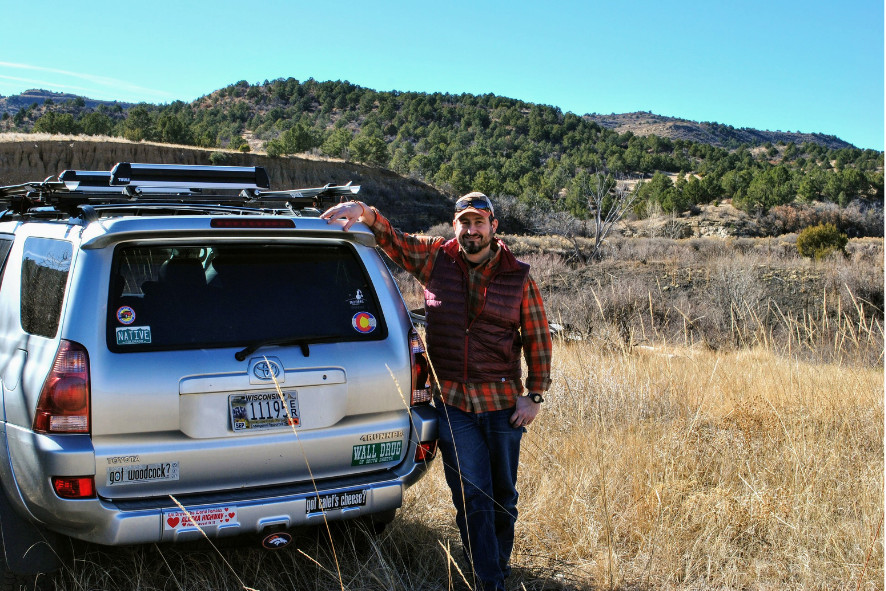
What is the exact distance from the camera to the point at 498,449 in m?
3.43

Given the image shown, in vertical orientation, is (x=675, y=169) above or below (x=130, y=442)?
above

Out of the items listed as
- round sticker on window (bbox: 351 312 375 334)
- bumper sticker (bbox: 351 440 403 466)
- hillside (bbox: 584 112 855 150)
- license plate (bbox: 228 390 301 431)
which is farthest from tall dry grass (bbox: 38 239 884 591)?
hillside (bbox: 584 112 855 150)

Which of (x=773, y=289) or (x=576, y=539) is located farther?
(x=773, y=289)

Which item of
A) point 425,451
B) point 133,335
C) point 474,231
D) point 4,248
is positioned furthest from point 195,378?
point 4,248

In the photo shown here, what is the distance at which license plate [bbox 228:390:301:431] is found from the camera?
2.99 m

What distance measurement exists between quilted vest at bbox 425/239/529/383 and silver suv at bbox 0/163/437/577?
0.48 feet

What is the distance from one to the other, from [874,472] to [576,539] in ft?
6.77

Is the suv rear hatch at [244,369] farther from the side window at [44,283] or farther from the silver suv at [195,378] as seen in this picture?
the side window at [44,283]

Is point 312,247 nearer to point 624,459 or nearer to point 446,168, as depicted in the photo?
point 624,459

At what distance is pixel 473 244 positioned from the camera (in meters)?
3.39

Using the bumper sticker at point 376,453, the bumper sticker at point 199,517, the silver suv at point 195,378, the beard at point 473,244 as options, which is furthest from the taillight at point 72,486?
the beard at point 473,244

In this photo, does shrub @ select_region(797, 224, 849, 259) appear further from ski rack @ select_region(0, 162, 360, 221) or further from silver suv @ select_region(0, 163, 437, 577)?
silver suv @ select_region(0, 163, 437, 577)

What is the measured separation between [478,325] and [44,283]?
6.24 ft

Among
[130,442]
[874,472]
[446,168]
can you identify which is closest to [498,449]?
[130,442]
